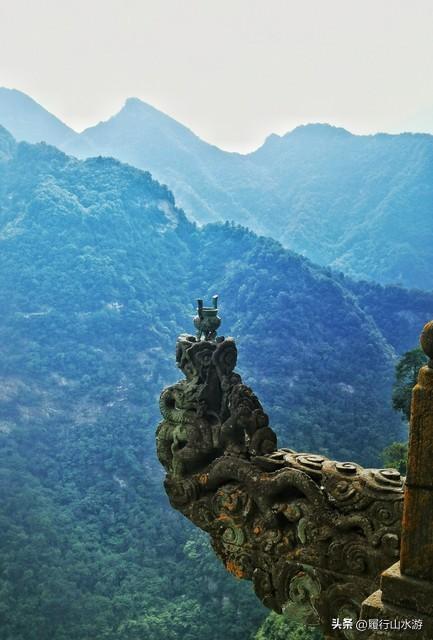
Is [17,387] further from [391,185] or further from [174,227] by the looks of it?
[391,185]

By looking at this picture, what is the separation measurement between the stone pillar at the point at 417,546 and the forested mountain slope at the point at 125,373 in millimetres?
17282

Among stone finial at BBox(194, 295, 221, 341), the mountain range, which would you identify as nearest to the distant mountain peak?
the mountain range

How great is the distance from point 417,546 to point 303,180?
4559 centimetres

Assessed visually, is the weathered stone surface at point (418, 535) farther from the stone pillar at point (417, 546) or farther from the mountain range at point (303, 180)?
the mountain range at point (303, 180)

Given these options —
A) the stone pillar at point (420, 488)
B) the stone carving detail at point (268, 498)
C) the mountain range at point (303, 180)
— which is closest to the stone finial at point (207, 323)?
the stone carving detail at point (268, 498)

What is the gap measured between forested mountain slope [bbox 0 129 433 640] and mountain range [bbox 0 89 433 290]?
193 inches

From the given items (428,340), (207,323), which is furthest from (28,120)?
(428,340)

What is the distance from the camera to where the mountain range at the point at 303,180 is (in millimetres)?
39875

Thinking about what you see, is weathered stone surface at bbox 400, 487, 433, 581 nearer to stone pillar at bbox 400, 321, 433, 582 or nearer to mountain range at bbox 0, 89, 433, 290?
stone pillar at bbox 400, 321, 433, 582

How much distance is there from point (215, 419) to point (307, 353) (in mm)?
25834

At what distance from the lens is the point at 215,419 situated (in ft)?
16.4

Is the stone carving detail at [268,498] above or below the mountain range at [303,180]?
below

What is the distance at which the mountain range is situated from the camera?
39.9 m

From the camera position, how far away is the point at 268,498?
451 cm
